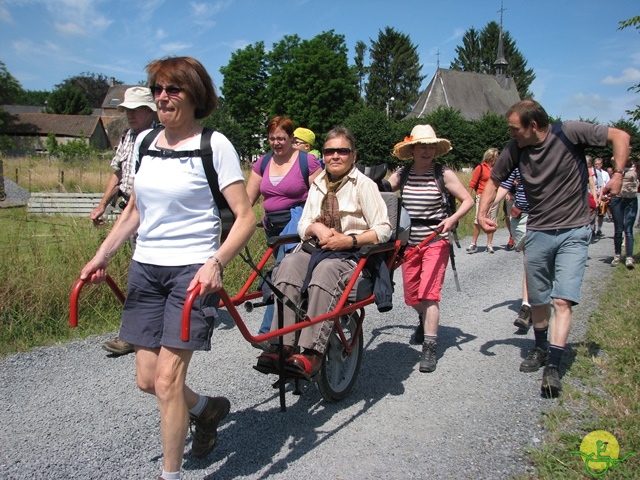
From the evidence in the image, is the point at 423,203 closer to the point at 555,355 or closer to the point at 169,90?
the point at 555,355

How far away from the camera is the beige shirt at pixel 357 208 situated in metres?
4.23

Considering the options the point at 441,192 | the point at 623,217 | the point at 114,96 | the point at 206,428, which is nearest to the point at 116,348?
the point at 206,428

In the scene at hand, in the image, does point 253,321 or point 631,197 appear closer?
point 253,321

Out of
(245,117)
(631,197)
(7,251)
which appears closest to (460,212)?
(7,251)

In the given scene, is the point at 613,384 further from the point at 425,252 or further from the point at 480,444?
the point at 425,252

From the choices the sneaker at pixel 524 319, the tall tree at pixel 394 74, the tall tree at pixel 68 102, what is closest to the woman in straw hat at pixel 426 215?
the sneaker at pixel 524 319

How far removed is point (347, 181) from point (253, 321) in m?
2.55

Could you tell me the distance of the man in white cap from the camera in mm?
4879

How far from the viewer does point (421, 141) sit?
5074 mm

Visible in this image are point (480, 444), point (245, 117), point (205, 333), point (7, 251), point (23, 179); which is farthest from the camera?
point (245, 117)

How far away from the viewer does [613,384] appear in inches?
172

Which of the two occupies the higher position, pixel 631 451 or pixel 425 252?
pixel 425 252

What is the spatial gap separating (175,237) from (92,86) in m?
127

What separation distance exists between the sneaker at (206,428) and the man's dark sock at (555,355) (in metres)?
2.59
